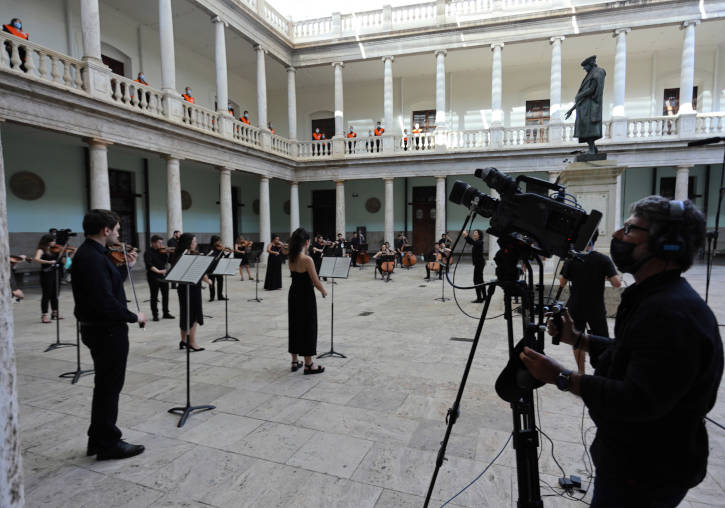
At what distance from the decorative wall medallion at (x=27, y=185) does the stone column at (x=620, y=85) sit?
22542 mm

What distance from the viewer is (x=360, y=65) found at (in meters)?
21.1

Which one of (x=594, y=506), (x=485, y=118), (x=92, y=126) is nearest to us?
(x=594, y=506)

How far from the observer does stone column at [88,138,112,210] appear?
11.0 meters

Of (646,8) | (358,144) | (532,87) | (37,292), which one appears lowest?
(37,292)

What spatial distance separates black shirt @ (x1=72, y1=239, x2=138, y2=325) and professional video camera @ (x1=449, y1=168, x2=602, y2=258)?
2.73 metres

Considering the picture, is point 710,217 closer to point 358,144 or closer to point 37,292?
point 358,144

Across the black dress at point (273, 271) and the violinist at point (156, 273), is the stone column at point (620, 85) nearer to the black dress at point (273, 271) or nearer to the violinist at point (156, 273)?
the black dress at point (273, 271)

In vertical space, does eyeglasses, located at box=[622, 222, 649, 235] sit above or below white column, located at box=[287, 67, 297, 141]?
below

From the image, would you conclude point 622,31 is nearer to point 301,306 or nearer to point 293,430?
point 301,306

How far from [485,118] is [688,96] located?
29.3 feet

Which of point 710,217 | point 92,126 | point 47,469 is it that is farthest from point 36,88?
point 710,217

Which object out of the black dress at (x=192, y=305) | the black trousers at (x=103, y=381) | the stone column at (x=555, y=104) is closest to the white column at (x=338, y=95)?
the stone column at (x=555, y=104)

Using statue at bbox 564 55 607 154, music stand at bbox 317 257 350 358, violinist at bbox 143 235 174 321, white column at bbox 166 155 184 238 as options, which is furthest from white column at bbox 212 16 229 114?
statue at bbox 564 55 607 154

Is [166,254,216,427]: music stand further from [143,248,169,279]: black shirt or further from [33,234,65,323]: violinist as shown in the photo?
[33,234,65,323]: violinist
